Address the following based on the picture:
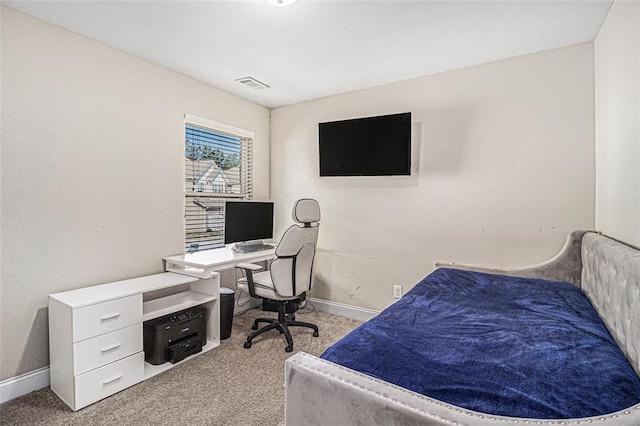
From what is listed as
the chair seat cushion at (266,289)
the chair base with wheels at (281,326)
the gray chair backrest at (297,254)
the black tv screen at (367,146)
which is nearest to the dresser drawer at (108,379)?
the chair base with wheels at (281,326)

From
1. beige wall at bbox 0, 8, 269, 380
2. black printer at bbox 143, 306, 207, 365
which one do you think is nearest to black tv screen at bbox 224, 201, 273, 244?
beige wall at bbox 0, 8, 269, 380

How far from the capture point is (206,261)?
274 centimetres

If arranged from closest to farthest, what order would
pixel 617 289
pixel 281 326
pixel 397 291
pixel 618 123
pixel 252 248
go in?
1. pixel 617 289
2. pixel 618 123
3. pixel 281 326
4. pixel 397 291
5. pixel 252 248

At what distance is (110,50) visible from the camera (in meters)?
2.53

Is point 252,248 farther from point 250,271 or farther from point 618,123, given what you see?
point 618,123

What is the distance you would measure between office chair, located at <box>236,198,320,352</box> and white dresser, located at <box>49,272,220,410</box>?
2.40 ft

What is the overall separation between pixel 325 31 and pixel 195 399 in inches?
102

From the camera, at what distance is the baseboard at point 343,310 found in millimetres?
3454

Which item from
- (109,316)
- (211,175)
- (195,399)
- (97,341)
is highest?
(211,175)

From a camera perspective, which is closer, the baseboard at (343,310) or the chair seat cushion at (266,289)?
the chair seat cushion at (266,289)

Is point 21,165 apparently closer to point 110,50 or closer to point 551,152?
point 110,50

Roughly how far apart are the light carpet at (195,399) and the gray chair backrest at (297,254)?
1.85 ft

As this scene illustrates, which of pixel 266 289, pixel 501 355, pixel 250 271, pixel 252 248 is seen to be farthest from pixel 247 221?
pixel 501 355

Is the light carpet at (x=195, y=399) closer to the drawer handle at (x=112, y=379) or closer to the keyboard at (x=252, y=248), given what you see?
the drawer handle at (x=112, y=379)
